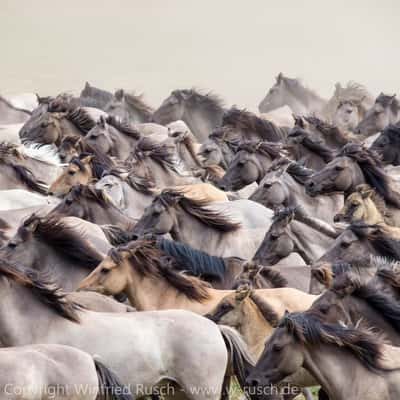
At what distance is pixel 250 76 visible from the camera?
1244 inches

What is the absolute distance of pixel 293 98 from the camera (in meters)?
18.7

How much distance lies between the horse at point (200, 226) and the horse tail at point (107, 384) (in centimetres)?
324

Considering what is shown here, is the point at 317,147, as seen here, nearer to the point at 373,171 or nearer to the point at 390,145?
the point at 390,145

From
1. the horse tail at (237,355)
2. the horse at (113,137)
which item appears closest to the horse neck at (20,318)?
the horse tail at (237,355)

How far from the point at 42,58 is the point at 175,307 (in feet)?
86.5

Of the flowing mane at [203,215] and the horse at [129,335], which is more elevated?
the horse at [129,335]

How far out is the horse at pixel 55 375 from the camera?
475 centimetres

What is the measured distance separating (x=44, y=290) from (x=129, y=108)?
36.1 ft

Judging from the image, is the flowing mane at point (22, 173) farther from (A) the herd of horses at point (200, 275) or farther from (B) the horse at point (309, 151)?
(B) the horse at point (309, 151)

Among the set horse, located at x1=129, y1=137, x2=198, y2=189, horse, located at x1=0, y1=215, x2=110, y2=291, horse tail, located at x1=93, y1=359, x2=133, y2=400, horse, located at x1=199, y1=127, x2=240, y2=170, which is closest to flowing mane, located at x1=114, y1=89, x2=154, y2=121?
horse, located at x1=199, y1=127, x2=240, y2=170

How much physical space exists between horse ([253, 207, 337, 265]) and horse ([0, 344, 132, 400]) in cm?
290

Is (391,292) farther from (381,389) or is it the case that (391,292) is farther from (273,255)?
(273,255)

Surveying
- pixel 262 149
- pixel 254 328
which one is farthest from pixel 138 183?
pixel 254 328

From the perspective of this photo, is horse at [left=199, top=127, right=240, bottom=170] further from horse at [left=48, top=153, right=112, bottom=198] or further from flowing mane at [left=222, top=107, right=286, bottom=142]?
horse at [left=48, top=153, right=112, bottom=198]
